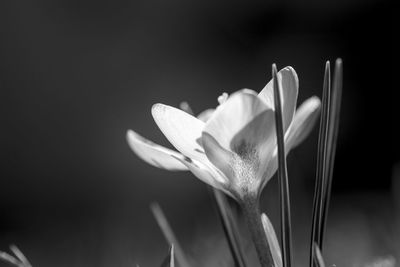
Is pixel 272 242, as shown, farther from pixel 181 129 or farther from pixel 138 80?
pixel 138 80

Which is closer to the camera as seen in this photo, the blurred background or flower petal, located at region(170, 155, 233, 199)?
flower petal, located at region(170, 155, 233, 199)

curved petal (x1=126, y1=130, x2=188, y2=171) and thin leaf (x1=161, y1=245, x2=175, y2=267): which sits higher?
curved petal (x1=126, y1=130, x2=188, y2=171)

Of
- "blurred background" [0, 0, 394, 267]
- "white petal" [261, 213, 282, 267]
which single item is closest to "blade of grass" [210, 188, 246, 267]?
"white petal" [261, 213, 282, 267]

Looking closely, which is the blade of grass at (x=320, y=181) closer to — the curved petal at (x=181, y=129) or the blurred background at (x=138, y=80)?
the curved petal at (x=181, y=129)

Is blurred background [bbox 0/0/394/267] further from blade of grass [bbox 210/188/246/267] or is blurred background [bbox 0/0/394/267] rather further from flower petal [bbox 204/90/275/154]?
flower petal [bbox 204/90/275/154]

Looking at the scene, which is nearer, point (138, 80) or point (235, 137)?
point (235, 137)

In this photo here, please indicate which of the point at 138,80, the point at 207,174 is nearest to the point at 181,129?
the point at 207,174

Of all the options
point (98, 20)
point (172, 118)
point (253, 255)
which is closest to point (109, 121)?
point (98, 20)

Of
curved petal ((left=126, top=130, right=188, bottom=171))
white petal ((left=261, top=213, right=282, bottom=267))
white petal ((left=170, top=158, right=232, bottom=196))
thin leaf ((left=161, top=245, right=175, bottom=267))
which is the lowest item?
white petal ((left=261, top=213, right=282, bottom=267))
